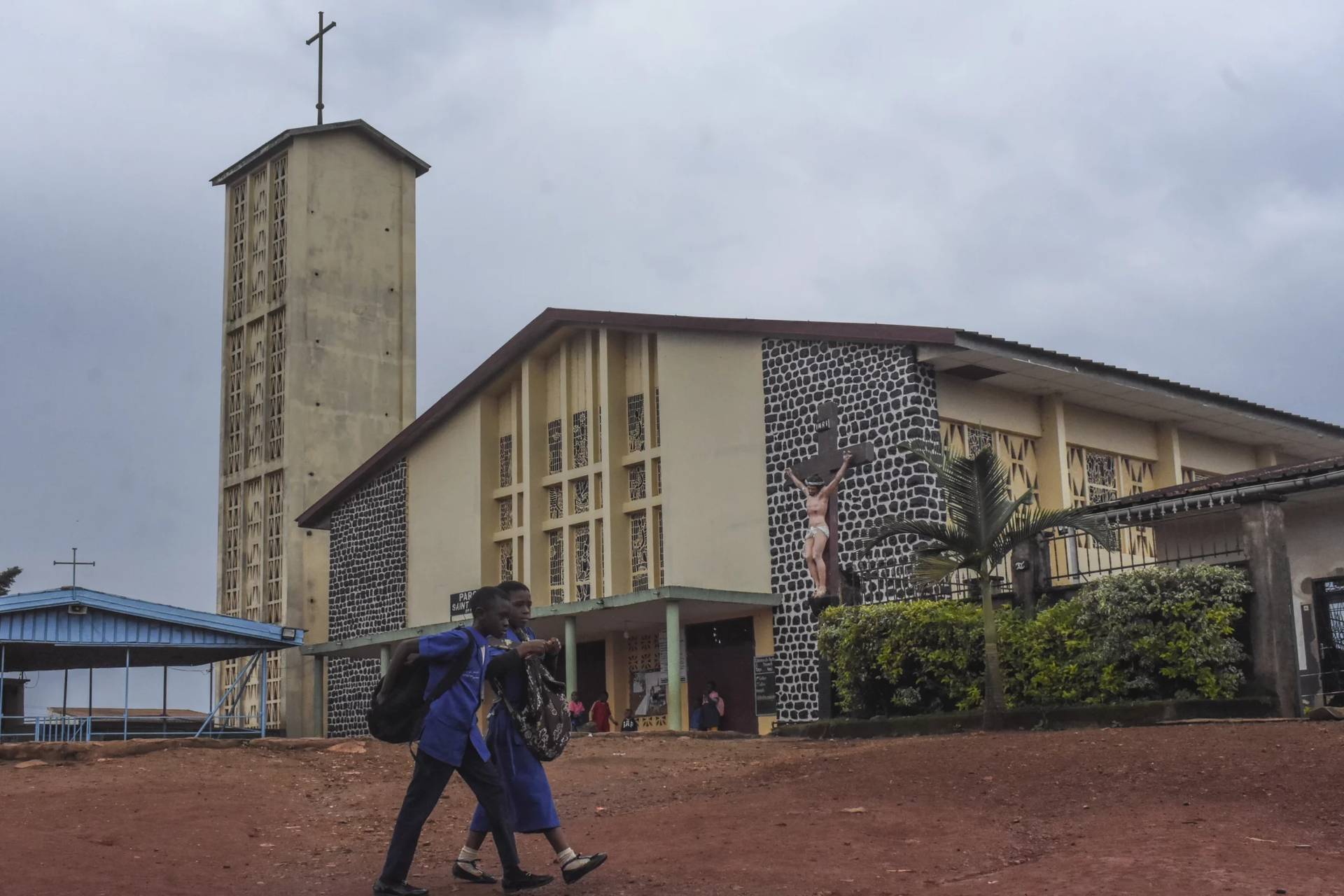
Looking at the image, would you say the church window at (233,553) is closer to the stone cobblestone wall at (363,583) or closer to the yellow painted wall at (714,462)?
the stone cobblestone wall at (363,583)

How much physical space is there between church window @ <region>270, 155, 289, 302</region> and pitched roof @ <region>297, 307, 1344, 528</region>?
7.95 meters

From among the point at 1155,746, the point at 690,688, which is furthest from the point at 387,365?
the point at 1155,746

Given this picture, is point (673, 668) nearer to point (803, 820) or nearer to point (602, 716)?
point (602, 716)

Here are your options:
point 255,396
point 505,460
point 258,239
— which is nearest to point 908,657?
point 505,460

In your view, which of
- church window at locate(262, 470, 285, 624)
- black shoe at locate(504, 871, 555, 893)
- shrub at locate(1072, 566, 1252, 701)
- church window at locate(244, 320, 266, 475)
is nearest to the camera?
black shoe at locate(504, 871, 555, 893)

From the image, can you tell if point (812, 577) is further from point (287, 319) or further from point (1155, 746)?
point (287, 319)

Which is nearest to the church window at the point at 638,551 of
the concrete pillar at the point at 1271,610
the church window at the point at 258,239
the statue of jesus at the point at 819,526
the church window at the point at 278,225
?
the statue of jesus at the point at 819,526

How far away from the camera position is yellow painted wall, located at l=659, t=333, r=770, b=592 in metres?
23.9

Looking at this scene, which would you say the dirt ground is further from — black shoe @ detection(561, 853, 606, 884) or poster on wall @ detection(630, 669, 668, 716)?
poster on wall @ detection(630, 669, 668, 716)

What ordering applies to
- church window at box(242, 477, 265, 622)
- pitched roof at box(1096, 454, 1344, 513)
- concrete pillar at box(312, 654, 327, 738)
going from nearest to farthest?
pitched roof at box(1096, 454, 1344, 513)
concrete pillar at box(312, 654, 327, 738)
church window at box(242, 477, 265, 622)

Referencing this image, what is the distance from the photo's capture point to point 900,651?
18672 mm

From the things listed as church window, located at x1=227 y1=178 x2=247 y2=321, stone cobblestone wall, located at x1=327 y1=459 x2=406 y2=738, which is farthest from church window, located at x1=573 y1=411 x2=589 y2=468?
church window, located at x1=227 y1=178 x2=247 y2=321

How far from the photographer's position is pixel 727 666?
24250mm

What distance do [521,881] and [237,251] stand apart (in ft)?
112
